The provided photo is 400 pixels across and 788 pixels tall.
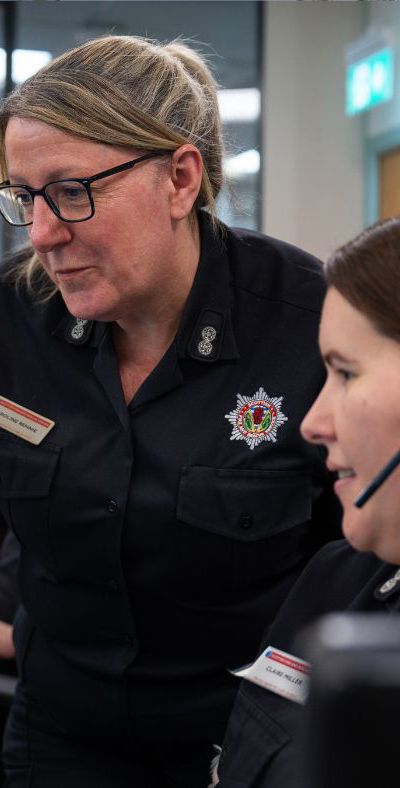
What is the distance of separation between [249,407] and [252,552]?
19 centimetres

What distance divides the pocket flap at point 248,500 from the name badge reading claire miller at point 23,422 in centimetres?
21

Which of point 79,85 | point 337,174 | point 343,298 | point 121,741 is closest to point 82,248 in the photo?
point 79,85

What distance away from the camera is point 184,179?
1.28 meters

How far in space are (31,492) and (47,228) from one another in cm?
36

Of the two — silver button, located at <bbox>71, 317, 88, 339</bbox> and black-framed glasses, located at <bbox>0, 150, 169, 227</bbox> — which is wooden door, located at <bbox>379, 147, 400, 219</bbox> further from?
black-framed glasses, located at <bbox>0, 150, 169, 227</bbox>

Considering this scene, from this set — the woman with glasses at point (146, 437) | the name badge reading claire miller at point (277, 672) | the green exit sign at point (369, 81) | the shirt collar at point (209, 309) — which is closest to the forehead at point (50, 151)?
the woman with glasses at point (146, 437)

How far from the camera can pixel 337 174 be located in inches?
225

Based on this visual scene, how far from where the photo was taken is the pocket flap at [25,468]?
1.32 metres

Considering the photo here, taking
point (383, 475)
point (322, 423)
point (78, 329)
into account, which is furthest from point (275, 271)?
point (383, 475)

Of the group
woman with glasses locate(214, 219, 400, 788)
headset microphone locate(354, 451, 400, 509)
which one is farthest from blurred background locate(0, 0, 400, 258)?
headset microphone locate(354, 451, 400, 509)

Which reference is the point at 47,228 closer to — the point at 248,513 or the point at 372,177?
the point at 248,513

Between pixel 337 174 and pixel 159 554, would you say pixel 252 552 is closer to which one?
pixel 159 554

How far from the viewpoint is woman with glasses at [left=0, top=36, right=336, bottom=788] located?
4.01ft

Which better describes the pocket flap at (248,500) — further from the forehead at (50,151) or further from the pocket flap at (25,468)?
the forehead at (50,151)
